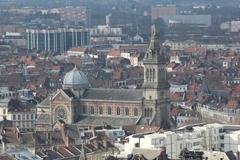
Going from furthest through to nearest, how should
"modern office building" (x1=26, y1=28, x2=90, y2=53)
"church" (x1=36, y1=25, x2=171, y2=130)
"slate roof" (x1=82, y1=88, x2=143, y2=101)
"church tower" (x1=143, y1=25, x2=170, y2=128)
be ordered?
"modern office building" (x1=26, y1=28, x2=90, y2=53) → "slate roof" (x1=82, y1=88, x2=143, y2=101) → "church" (x1=36, y1=25, x2=171, y2=130) → "church tower" (x1=143, y1=25, x2=170, y2=128)

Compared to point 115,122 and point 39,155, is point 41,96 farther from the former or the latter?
point 39,155

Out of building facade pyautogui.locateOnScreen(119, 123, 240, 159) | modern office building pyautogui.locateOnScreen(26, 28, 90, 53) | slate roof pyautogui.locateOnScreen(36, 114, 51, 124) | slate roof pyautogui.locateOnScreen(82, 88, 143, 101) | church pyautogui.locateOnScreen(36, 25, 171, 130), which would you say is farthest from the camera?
modern office building pyautogui.locateOnScreen(26, 28, 90, 53)

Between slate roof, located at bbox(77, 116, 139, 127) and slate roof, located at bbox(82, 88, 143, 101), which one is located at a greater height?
slate roof, located at bbox(82, 88, 143, 101)

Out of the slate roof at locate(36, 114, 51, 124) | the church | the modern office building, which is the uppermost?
the church

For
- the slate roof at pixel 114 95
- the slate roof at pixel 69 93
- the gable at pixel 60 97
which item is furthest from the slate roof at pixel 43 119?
the slate roof at pixel 114 95

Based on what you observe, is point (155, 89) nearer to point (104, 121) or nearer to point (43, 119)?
point (104, 121)

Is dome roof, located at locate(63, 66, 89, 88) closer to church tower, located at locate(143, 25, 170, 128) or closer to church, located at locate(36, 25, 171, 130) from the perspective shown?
church, located at locate(36, 25, 171, 130)

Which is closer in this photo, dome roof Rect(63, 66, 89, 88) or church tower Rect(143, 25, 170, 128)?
church tower Rect(143, 25, 170, 128)

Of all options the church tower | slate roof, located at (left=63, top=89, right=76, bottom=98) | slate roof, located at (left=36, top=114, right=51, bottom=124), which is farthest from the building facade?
slate roof, located at (left=36, top=114, right=51, bottom=124)
